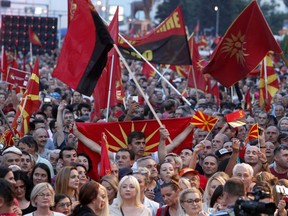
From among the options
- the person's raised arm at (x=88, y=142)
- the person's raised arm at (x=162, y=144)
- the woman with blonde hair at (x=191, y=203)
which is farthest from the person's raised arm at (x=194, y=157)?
the woman with blonde hair at (x=191, y=203)

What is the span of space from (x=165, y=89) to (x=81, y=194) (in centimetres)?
1876

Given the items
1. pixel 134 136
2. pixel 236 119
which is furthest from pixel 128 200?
pixel 236 119

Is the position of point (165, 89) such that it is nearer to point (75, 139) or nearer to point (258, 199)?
point (75, 139)

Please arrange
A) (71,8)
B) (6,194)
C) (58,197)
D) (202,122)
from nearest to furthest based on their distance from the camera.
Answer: (6,194) < (58,197) < (202,122) < (71,8)

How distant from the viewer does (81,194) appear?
37.9ft

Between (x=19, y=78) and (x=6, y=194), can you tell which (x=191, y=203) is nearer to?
(x=6, y=194)

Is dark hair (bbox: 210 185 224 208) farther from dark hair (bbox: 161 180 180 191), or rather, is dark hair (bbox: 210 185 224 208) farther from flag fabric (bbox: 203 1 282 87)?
flag fabric (bbox: 203 1 282 87)

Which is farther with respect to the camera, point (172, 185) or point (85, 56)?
point (85, 56)

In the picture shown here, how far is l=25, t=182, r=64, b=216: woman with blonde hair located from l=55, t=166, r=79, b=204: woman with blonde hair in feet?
3.15

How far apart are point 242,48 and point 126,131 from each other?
3.83 metres

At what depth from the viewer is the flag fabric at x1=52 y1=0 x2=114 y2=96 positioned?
55.3 feet

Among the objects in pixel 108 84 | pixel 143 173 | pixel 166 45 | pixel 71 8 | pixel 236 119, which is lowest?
pixel 143 173

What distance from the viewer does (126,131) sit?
16531mm

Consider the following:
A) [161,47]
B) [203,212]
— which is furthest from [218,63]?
[203,212]
